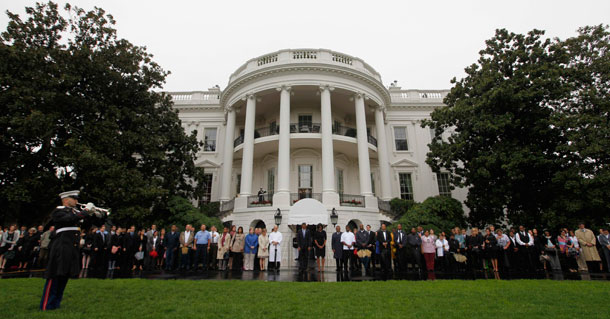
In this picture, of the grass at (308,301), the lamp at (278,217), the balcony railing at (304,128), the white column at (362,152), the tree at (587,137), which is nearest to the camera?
the grass at (308,301)

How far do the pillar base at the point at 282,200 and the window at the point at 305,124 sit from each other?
5335mm

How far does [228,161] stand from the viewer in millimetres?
20281

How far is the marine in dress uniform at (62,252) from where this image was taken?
14.1ft

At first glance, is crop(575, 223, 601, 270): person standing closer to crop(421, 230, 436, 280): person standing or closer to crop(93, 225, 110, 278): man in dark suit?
crop(421, 230, 436, 280): person standing

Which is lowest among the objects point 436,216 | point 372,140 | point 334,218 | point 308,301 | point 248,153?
point 308,301

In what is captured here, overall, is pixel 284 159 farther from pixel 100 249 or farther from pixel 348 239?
pixel 100 249

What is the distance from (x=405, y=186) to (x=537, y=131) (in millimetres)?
10276

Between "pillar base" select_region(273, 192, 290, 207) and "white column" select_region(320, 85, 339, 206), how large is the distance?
197 centimetres

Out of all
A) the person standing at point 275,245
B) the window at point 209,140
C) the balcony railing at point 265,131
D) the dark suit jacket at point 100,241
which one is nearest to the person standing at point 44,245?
the dark suit jacket at point 100,241

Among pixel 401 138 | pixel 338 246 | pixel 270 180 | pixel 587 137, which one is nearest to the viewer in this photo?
pixel 338 246

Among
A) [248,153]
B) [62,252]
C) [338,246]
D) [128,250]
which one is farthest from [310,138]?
[62,252]

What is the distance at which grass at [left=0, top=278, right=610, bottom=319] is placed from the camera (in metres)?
4.20

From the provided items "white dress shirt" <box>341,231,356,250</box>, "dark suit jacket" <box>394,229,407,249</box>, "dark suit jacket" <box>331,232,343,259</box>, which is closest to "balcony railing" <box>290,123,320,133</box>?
"dark suit jacket" <box>394,229,407,249</box>

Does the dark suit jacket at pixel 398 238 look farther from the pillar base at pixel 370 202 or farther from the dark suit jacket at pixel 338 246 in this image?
the pillar base at pixel 370 202
